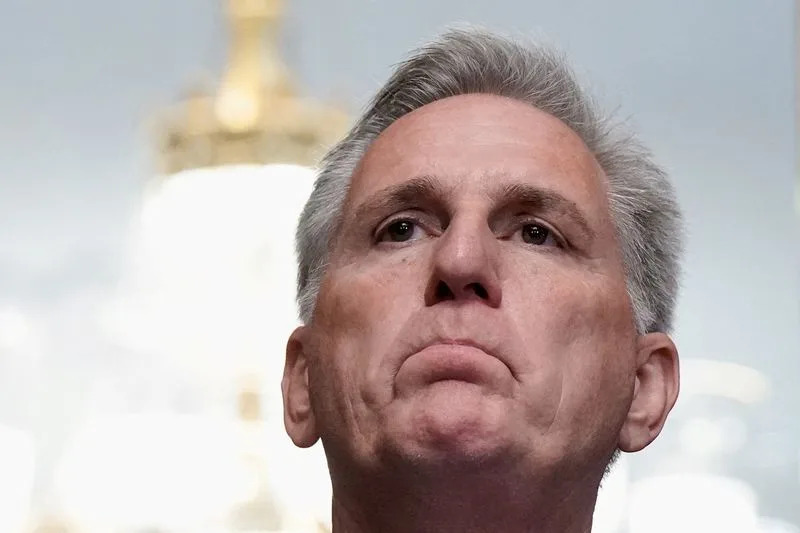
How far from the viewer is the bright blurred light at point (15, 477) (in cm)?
223

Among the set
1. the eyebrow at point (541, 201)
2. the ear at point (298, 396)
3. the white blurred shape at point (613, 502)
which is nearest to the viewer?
the eyebrow at point (541, 201)

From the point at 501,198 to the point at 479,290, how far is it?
0.31ft

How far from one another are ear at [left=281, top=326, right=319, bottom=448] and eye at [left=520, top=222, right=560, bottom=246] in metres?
0.24

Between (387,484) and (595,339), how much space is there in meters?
0.21

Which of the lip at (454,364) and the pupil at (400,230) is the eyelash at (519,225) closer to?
the pupil at (400,230)

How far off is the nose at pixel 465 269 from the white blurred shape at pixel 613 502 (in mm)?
1008

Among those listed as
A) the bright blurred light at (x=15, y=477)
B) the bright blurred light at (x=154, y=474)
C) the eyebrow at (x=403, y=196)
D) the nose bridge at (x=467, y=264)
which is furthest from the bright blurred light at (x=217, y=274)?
the nose bridge at (x=467, y=264)

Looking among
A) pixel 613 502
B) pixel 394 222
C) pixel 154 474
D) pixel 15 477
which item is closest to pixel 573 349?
pixel 394 222

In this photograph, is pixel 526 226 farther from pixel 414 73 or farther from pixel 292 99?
pixel 292 99

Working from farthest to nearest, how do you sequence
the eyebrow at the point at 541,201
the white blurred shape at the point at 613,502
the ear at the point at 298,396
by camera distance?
the white blurred shape at the point at 613,502 < the ear at the point at 298,396 < the eyebrow at the point at 541,201

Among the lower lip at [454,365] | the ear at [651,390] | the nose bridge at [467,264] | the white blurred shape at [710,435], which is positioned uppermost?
the nose bridge at [467,264]

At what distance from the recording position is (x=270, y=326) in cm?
233

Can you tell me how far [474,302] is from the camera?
1.01 m

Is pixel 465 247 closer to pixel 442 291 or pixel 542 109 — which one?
pixel 442 291
